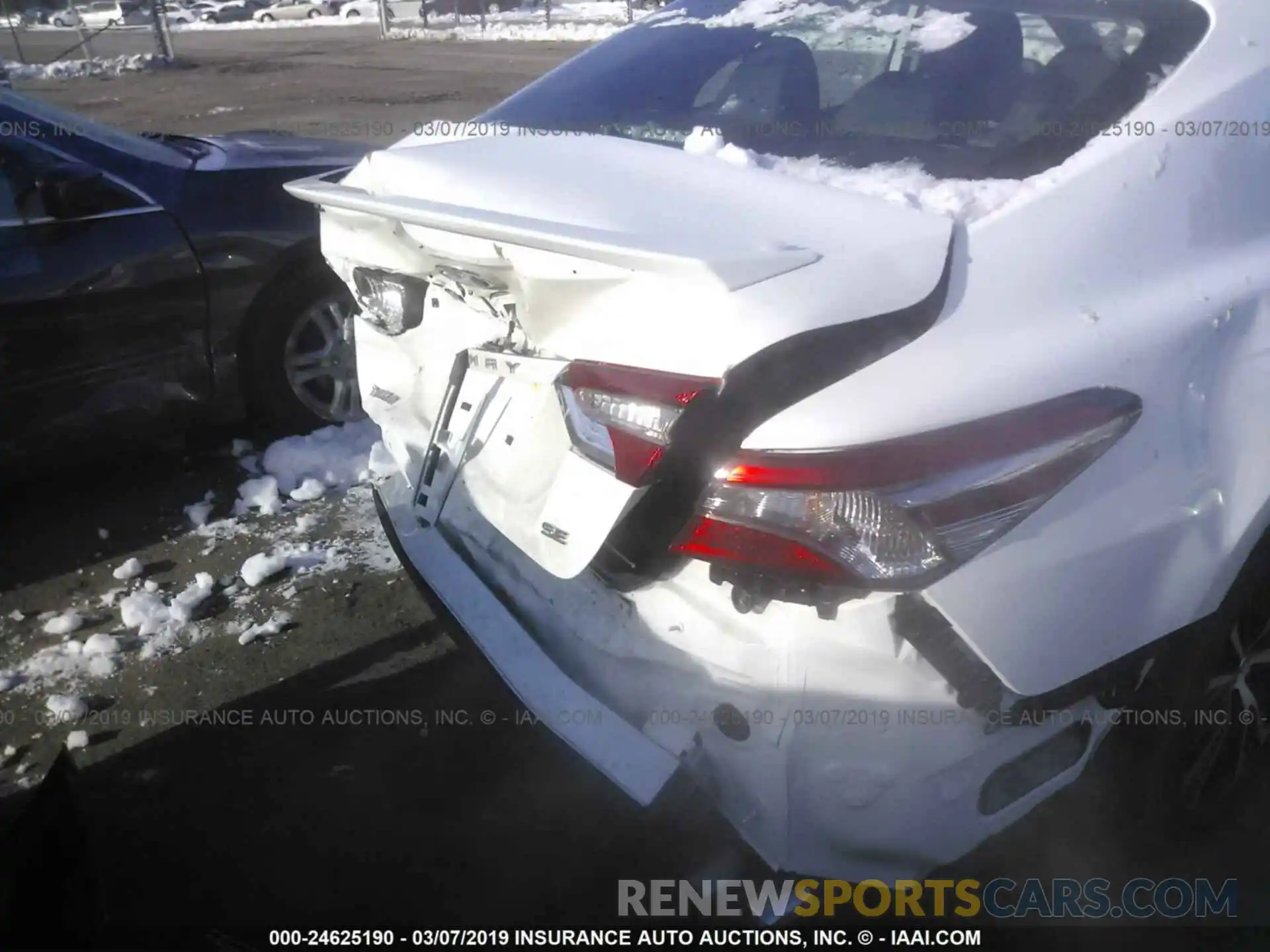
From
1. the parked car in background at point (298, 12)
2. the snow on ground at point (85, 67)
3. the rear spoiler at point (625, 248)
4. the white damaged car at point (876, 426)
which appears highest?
the rear spoiler at point (625, 248)

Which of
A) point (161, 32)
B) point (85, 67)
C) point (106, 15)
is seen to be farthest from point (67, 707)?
point (106, 15)

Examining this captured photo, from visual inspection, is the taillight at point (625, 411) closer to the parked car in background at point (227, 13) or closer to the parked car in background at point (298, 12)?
the parked car in background at point (298, 12)

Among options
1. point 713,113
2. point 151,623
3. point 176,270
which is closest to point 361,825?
point 151,623

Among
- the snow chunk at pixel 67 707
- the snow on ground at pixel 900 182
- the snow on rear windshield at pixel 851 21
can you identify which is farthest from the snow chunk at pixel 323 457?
the snow on ground at pixel 900 182

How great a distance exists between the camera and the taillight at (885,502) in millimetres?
1545

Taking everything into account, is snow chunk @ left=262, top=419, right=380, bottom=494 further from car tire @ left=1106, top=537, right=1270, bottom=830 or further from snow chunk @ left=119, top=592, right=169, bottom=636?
car tire @ left=1106, top=537, right=1270, bottom=830

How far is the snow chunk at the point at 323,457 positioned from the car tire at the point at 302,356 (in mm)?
68

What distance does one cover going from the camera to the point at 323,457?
429 cm

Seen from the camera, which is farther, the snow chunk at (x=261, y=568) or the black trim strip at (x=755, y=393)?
the snow chunk at (x=261, y=568)

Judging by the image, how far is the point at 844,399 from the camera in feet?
5.14

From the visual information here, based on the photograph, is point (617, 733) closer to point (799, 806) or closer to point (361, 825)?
point (799, 806)

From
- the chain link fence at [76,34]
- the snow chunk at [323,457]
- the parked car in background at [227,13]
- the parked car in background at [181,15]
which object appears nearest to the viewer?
the snow chunk at [323,457]

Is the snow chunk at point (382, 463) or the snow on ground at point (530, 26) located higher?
the snow chunk at point (382, 463)

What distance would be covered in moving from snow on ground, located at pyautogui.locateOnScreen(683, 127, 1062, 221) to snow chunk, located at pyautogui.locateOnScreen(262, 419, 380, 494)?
2390 mm
